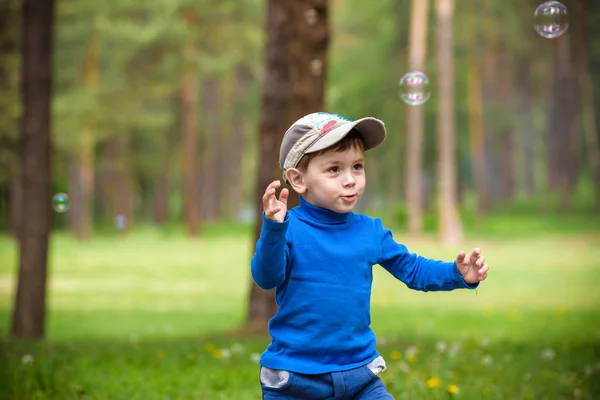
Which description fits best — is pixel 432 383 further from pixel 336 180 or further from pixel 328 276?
pixel 336 180

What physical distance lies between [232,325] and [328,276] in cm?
1084

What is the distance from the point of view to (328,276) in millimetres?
3396

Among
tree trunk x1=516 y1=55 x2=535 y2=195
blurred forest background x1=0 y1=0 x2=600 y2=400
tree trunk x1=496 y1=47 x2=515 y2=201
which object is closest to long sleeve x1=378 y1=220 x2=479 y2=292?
blurred forest background x1=0 y1=0 x2=600 y2=400

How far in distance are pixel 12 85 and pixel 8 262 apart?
18.6 ft

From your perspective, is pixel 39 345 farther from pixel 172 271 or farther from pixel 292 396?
pixel 172 271

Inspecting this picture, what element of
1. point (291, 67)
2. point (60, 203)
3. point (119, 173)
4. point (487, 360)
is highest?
point (291, 67)

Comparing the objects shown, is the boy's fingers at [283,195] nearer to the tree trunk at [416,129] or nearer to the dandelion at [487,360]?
the dandelion at [487,360]

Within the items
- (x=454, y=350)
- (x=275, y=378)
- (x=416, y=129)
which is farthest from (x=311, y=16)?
(x=416, y=129)

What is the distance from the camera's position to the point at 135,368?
6.59m

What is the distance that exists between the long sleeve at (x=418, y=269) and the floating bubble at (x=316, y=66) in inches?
196

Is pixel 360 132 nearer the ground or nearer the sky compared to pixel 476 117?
nearer the ground

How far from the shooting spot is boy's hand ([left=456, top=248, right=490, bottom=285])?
343cm

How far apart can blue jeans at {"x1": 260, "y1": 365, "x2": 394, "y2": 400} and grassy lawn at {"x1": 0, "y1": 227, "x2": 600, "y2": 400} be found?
736 millimetres

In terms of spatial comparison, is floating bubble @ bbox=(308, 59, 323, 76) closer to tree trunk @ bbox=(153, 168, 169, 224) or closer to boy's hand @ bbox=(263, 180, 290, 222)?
boy's hand @ bbox=(263, 180, 290, 222)
